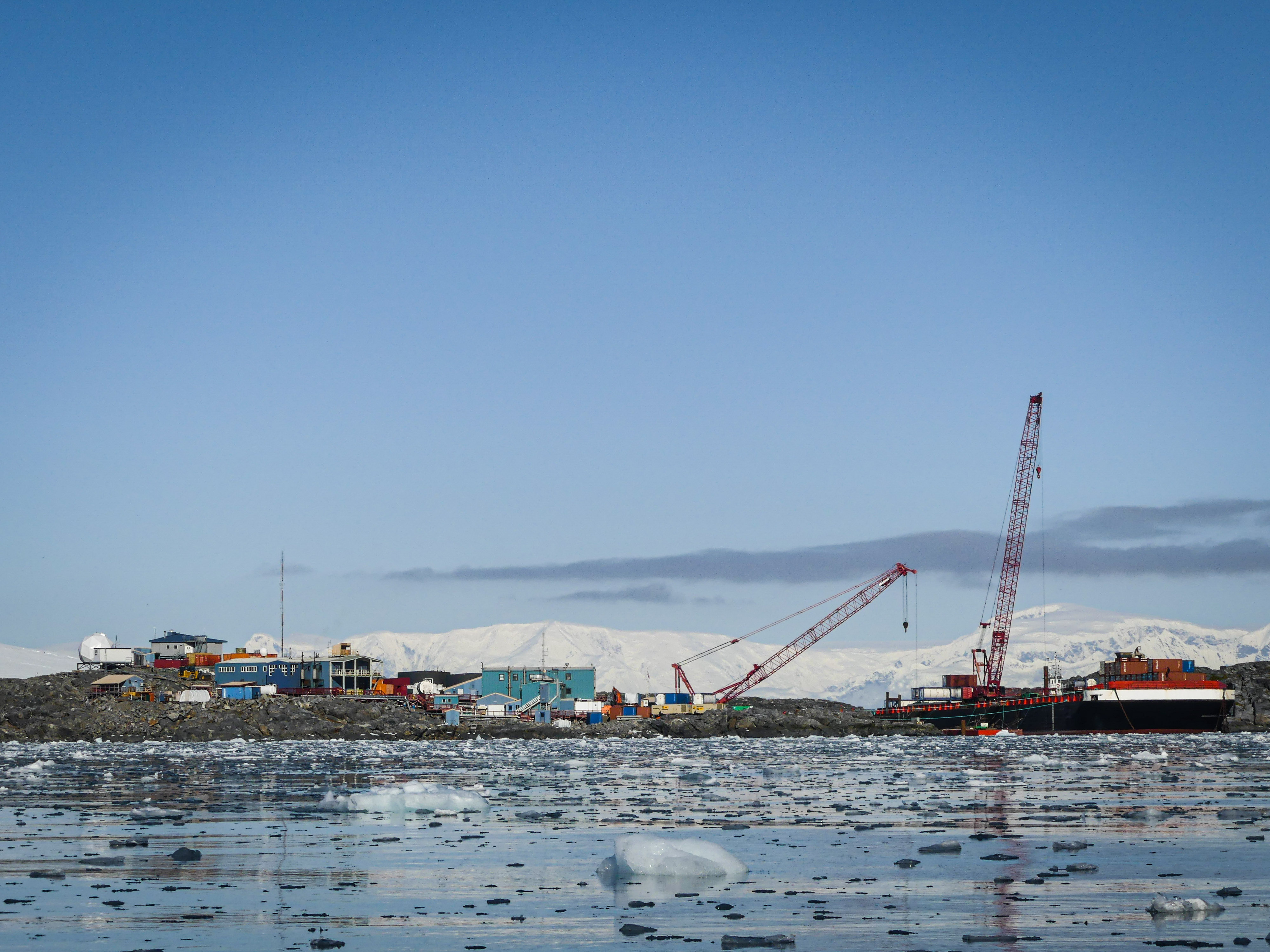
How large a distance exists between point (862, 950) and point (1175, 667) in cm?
18693

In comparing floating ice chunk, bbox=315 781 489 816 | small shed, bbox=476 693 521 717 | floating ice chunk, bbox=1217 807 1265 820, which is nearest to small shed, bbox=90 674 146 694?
small shed, bbox=476 693 521 717

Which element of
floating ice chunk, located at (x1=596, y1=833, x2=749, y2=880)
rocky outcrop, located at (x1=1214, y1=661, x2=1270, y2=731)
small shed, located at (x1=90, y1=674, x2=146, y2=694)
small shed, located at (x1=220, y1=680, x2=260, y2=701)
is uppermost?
floating ice chunk, located at (x1=596, y1=833, x2=749, y2=880)

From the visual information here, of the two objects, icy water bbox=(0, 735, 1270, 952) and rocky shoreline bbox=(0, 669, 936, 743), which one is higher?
icy water bbox=(0, 735, 1270, 952)

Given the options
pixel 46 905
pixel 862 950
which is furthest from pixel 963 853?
pixel 46 905

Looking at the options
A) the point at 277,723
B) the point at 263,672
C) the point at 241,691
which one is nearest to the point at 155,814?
the point at 277,723

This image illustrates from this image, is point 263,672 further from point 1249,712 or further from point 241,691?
point 1249,712

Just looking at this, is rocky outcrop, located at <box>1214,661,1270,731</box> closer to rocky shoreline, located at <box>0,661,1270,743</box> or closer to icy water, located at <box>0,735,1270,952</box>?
rocky shoreline, located at <box>0,661,1270,743</box>

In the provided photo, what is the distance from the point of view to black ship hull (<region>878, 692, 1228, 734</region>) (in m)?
162

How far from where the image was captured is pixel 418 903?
19.2 meters

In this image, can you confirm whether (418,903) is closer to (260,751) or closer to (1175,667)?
(260,751)

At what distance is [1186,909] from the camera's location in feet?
57.9

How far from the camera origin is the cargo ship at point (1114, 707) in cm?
16288

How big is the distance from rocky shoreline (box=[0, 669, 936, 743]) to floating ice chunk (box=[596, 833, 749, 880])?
121m

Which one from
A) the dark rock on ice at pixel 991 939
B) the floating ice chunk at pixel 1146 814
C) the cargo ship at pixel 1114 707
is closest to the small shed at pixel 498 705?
the cargo ship at pixel 1114 707
